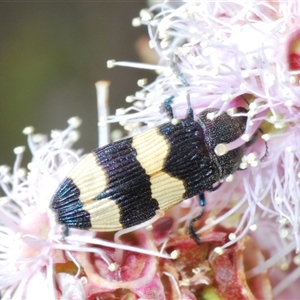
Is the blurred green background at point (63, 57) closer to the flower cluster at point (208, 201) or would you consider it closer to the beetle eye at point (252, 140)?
the flower cluster at point (208, 201)

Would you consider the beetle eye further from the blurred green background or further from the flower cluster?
the blurred green background

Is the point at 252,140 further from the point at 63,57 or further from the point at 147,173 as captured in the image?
the point at 63,57

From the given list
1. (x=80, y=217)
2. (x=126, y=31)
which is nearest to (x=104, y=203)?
(x=80, y=217)

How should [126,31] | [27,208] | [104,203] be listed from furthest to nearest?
[126,31] < [27,208] < [104,203]

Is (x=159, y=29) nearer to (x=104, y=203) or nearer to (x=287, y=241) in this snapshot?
(x=104, y=203)

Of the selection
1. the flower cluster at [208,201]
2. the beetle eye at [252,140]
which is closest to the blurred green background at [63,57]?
the flower cluster at [208,201]

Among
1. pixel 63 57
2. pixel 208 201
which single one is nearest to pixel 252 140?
pixel 208 201
